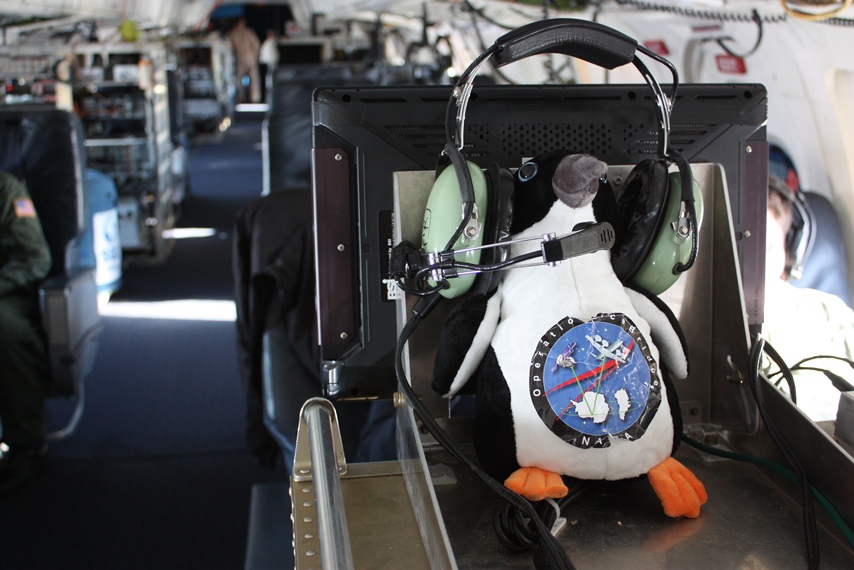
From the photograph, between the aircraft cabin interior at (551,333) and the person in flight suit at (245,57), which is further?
the person in flight suit at (245,57)

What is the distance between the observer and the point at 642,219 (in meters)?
1.01

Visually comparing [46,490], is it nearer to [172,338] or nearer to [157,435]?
[157,435]

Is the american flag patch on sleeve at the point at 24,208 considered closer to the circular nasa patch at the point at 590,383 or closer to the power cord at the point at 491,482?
the power cord at the point at 491,482

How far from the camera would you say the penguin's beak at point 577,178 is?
974mm

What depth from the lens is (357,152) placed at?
3.65 ft

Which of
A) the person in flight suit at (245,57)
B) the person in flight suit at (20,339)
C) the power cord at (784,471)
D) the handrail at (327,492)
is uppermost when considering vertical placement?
the person in flight suit at (245,57)

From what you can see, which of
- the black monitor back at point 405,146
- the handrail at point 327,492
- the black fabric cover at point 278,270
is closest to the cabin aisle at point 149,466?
the black fabric cover at point 278,270

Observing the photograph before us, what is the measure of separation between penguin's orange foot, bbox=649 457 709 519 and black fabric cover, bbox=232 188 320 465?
1215 millimetres

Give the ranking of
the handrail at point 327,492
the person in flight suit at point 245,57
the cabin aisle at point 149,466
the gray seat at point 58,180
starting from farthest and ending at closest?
the person in flight suit at point 245,57, the gray seat at point 58,180, the cabin aisle at point 149,466, the handrail at point 327,492

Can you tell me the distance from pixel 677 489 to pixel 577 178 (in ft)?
1.24

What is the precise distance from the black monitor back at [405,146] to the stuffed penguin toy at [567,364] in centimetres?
13

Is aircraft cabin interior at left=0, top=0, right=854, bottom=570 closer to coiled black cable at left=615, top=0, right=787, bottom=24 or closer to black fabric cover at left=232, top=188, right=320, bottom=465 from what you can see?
black fabric cover at left=232, top=188, right=320, bottom=465

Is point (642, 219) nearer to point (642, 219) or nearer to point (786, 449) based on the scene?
point (642, 219)

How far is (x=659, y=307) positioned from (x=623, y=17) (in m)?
3.06
